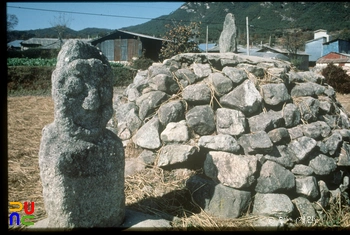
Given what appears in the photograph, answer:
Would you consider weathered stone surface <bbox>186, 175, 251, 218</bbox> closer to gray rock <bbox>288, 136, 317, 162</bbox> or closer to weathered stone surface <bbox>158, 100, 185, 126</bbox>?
gray rock <bbox>288, 136, 317, 162</bbox>

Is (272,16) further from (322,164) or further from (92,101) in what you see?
(92,101)

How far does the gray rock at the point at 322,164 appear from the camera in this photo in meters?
4.25

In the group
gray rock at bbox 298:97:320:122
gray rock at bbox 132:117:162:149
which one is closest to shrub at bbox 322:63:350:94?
gray rock at bbox 298:97:320:122

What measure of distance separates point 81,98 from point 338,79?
668 inches

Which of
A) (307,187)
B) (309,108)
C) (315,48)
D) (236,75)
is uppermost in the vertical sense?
(315,48)

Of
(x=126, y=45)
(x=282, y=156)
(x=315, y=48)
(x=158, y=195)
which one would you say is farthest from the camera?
→ (x=315, y=48)

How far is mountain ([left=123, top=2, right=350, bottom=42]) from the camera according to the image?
54562 mm

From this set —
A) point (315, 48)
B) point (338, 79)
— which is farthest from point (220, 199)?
point (315, 48)

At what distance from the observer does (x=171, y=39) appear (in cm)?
1517

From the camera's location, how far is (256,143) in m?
4.09

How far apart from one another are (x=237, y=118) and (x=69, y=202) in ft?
8.97

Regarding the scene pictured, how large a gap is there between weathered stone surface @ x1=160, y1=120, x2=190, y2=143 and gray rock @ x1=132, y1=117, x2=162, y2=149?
0.42 feet

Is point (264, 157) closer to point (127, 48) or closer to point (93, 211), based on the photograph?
point (93, 211)

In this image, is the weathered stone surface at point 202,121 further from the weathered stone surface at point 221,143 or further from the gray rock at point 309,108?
the gray rock at point 309,108
